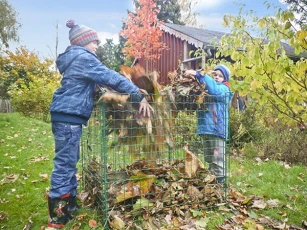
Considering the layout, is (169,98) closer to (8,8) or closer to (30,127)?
(30,127)

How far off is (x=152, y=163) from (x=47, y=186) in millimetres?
1620

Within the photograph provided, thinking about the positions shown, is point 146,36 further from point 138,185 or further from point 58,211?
point 58,211

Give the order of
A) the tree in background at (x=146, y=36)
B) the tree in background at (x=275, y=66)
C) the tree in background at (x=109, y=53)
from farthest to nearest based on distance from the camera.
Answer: the tree in background at (x=109, y=53)
the tree in background at (x=146, y=36)
the tree in background at (x=275, y=66)

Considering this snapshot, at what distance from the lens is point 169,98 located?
9.05ft

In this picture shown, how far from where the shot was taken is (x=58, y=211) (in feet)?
8.71

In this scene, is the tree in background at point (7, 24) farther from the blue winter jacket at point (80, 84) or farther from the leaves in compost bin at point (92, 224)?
the leaves in compost bin at point (92, 224)

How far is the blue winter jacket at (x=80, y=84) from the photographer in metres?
2.54

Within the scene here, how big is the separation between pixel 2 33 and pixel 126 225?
2317cm

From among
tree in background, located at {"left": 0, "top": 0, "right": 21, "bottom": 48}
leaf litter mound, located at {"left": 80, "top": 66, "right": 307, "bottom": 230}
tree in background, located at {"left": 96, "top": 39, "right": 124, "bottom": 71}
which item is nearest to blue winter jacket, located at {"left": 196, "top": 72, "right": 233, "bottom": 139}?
leaf litter mound, located at {"left": 80, "top": 66, "right": 307, "bottom": 230}

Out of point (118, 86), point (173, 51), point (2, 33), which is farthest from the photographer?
point (2, 33)

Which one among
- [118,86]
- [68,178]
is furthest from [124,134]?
[68,178]

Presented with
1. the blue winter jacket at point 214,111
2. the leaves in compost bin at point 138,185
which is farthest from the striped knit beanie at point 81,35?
the leaves in compost bin at point 138,185

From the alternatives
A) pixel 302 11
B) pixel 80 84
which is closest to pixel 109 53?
pixel 302 11

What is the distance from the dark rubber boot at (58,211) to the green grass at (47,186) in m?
0.10
